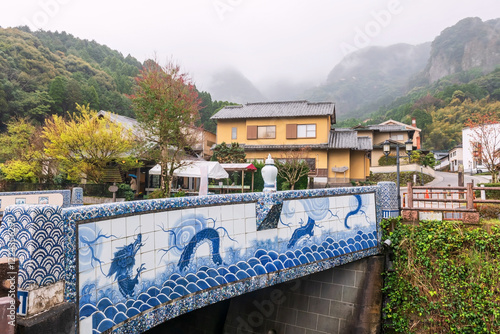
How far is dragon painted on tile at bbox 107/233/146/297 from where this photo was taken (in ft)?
11.1

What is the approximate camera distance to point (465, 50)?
3541 inches

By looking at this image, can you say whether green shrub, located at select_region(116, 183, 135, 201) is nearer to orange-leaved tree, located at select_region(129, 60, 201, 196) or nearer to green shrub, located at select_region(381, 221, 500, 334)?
orange-leaved tree, located at select_region(129, 60, 201, 196)

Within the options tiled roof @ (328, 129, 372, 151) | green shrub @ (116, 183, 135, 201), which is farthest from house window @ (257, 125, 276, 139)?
green shrub @ (116, 183, 135, 201)

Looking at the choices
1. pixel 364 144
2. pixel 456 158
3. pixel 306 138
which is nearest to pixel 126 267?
pixel 306 138

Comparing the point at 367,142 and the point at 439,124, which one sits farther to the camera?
the point at 439,124

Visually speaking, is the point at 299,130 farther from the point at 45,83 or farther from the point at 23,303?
the point at 45,83

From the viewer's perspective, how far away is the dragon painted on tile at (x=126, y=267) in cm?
338

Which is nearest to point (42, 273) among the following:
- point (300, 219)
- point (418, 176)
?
point (300, 219)

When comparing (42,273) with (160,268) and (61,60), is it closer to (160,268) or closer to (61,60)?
(160,268)

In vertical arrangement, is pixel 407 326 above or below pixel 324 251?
below

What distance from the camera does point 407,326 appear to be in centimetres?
694

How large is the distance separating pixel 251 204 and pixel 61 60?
48073mm

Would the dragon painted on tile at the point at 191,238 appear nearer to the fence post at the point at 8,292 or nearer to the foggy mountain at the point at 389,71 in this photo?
the fence post at the point at 8,292

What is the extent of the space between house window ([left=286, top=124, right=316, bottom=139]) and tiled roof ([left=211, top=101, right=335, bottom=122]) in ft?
3.01
